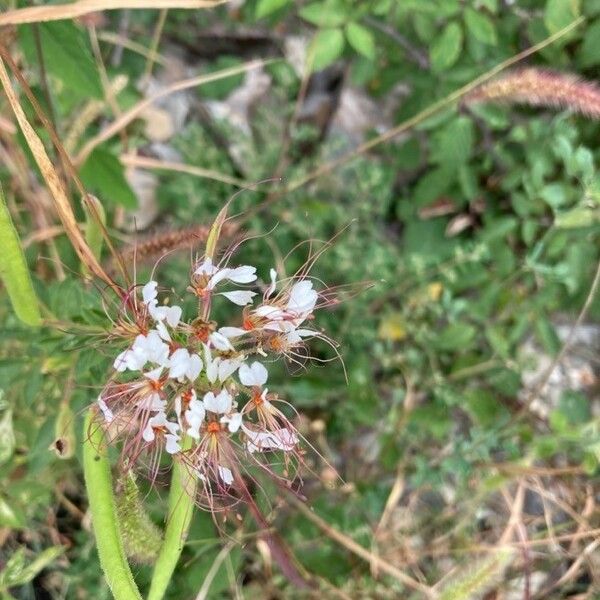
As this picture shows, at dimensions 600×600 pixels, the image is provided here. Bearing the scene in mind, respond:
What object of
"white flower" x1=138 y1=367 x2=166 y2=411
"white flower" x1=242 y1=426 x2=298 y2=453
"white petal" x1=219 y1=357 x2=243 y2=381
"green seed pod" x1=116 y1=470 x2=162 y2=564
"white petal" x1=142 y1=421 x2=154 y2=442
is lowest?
"green seed pod" x1=116 y1=470 x2=162 y2=564

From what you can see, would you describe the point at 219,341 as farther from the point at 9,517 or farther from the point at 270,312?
the point at 9,517

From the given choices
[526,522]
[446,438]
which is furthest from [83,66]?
[526,522]

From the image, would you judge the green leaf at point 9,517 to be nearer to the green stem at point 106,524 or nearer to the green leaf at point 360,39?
the green stem at point 106,524

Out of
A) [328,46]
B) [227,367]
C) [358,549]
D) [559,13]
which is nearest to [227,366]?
[227,367]

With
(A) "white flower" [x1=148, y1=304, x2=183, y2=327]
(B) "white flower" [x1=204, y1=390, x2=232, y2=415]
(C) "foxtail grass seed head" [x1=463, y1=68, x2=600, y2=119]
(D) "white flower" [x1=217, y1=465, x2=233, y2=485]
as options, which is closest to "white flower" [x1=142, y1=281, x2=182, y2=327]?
(A) "white flower" [x1=148, y1=304, x2=183, y2=327]

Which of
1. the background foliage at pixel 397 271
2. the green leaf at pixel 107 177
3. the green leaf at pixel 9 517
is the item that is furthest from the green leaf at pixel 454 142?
the green leaf at pixel 9 517

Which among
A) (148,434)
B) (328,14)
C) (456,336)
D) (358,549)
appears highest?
(328,14)

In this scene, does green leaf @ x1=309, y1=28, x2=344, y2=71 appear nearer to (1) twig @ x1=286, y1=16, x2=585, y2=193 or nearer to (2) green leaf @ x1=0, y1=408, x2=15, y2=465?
(1) twig @ x1=286, y1=16, x2=585, y2=193

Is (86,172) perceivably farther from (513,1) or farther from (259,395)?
(513,1)
